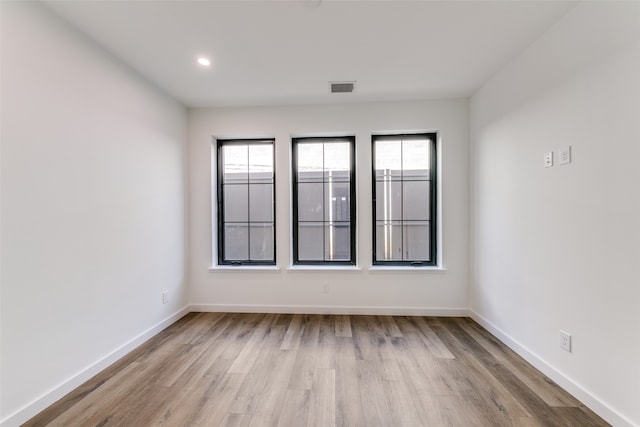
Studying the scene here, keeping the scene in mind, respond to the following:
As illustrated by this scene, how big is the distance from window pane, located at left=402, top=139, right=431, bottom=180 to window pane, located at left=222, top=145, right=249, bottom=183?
2029 millimetres

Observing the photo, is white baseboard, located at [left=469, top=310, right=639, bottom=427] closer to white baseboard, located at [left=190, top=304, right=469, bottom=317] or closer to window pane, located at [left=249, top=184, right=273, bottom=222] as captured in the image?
white baseboard, located at [left=190, top=304, right=469, bottom=317]

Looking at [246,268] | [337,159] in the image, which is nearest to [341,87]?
[337,159]

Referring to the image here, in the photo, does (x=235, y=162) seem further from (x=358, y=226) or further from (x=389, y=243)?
(x=389, y=243)

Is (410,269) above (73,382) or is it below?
above

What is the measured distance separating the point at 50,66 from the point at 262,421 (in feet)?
Result: 8.45

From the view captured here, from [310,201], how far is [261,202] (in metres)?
0.63

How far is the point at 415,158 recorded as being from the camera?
10.6 ft

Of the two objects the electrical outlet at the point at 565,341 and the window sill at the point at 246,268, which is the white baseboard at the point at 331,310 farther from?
the electrical outlet at the point at 565,341

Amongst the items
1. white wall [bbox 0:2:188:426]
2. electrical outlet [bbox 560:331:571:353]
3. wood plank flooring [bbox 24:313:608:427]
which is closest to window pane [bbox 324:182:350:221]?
wood plank flooring [bbox 24:313:608:427]

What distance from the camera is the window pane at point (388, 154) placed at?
128 inches

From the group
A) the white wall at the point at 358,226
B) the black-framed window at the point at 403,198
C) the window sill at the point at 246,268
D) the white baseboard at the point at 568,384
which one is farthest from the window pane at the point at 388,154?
the white baseboard at the point at 568,384

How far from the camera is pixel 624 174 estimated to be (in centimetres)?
142

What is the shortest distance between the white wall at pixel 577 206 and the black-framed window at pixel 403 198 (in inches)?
32.1

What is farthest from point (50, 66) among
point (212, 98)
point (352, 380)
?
point (352, 380)
